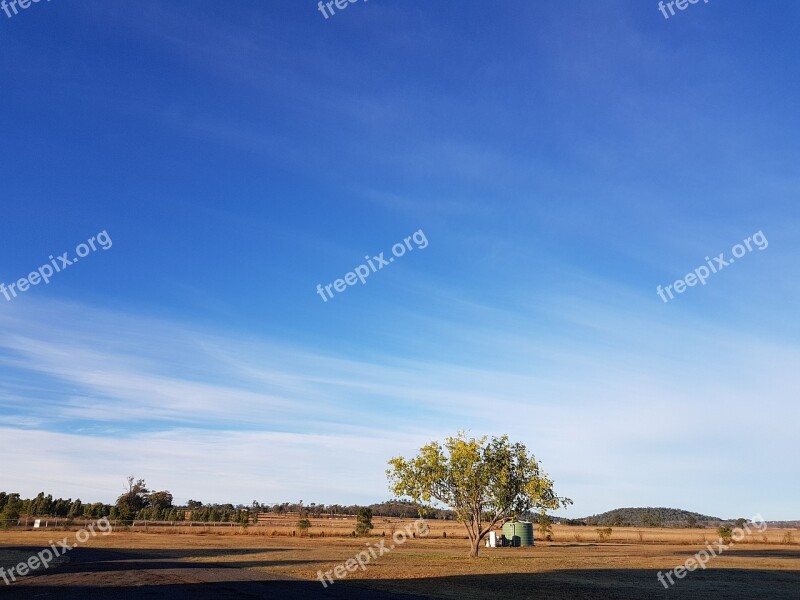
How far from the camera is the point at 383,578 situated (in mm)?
31750

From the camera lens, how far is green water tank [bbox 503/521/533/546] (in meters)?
75.2

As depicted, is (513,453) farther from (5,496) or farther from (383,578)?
(5,496)

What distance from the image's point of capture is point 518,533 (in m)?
76.4

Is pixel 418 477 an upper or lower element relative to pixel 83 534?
upper

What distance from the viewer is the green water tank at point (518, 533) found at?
7525 cm

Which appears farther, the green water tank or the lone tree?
the green water tank

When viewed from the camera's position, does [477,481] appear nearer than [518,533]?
Yes

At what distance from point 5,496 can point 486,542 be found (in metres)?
113

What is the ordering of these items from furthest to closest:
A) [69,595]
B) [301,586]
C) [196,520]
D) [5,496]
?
[5,496]
[196,520]
[301,586]
[69,595]

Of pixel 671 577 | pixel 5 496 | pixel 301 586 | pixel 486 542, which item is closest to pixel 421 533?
pixel 486 542

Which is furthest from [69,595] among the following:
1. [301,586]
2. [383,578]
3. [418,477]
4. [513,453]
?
[513,453]

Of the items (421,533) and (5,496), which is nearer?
(421,533)

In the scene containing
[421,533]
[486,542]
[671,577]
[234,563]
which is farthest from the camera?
[421,533]

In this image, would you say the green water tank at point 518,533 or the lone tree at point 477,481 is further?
the green water tank at point 518,533
